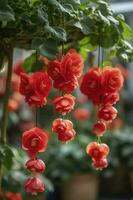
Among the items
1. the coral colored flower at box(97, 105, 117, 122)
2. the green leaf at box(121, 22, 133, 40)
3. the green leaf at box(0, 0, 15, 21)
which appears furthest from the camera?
the green leaf at box(121, 22, 133, 40)

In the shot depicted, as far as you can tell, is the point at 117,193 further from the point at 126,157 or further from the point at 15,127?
the point at 15,127

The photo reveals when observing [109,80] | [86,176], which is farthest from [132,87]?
[109,80]

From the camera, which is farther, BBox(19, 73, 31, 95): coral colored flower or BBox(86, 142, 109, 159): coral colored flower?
BBox(86, 142, 109, 159): coral colored flower

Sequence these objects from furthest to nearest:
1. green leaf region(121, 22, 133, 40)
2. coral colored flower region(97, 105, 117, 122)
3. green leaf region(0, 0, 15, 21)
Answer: green leaf region(121, 22, 133, 40) < coral colored flower region(97, 105, 117, 122) < green leaf region(0, 0, 15, 21)

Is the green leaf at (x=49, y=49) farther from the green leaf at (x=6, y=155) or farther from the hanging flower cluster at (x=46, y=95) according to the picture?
the green leaf at (x=6, y=155)

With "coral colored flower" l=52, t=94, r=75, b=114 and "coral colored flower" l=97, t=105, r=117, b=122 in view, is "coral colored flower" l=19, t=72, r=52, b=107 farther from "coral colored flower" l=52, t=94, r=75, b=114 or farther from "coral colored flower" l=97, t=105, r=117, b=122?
"coral colored flower" l=97, t=105, r=117, b=122

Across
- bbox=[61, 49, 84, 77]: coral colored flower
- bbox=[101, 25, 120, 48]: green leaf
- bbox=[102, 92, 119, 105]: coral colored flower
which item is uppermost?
bbox=[101, 25, 120, 48]: green leaf

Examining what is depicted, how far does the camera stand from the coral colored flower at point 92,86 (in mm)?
1239

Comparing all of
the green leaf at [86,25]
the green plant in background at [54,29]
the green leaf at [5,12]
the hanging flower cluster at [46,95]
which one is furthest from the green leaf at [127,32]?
the green leaf at [5,12]

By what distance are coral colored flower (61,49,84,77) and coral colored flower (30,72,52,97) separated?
4cm

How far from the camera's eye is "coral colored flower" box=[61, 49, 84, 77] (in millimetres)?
1149

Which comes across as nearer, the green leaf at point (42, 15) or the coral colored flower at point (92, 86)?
the green leaf at point (42, 15)

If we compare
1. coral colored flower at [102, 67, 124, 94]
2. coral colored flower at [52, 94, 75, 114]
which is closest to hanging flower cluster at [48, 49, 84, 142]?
coral colored flower at [52, 94, 75, 114]

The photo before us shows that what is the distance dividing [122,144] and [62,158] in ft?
1.30
